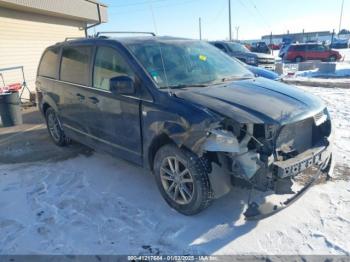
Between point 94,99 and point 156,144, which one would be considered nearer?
point 156,144

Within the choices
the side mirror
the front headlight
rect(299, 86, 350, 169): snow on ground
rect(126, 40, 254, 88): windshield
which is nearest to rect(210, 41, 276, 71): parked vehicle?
the front headlight

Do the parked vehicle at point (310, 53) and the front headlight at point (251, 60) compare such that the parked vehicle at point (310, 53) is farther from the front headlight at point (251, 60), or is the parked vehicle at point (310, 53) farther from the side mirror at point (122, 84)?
the side mirror at point (122, 84)

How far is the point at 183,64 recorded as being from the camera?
3928 mm

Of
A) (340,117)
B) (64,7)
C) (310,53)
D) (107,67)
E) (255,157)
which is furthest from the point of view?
(310,53)

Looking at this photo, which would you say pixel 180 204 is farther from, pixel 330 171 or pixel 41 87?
pixel 41 87

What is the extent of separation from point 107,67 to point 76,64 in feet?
3.01

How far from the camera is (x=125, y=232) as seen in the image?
10.3ft

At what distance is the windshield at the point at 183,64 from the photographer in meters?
A: 3.65

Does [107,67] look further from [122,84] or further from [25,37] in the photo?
[25,37]

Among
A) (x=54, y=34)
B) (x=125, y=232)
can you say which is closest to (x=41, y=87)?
(x=125, y=232)

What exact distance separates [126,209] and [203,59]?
2186 mm

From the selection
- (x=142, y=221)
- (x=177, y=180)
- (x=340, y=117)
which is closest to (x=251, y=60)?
(x=340, y=117)

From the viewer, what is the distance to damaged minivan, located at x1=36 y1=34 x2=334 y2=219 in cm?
288

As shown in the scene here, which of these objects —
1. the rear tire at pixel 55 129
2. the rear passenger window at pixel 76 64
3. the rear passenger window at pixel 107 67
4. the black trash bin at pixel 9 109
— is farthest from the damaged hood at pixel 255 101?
the black trash bin at pixel 9 109
